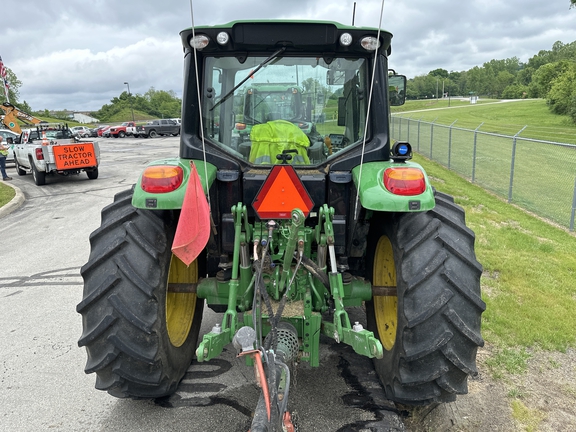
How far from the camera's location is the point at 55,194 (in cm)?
1309

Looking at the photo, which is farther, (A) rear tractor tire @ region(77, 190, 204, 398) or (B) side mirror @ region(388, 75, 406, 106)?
(B) side mirror @ region(388, 75, 406, 106)

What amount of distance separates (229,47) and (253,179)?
917mm

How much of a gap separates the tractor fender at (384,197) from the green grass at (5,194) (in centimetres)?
1126

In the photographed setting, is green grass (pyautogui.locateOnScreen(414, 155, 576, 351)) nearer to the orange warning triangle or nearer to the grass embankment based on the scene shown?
the grass embankment

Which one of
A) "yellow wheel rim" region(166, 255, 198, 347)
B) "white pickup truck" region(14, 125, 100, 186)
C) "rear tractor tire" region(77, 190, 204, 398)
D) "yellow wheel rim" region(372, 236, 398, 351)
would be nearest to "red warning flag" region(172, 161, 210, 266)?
"rear tractor tire" region(77, 190, 204, 398)

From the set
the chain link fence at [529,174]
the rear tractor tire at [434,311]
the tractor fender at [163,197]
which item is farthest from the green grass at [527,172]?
the tractor fender at [163,197]

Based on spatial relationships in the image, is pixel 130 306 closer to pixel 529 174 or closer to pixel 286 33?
pixel 286 33

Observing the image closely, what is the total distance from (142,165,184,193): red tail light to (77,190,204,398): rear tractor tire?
0.25 m

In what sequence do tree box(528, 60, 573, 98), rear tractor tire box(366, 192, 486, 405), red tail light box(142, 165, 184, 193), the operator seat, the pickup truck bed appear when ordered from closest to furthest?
1. rear tractor tire box(366, 192, 486, 405)
2. red tail light box(142, 165, 184, 193)
3. the operator seat
4. the pickup truck bed
5. tree box(528, 60, 573, 98)

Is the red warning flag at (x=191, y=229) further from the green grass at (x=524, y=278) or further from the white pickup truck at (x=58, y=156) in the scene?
the white pickup truck at (x=58, y=156)

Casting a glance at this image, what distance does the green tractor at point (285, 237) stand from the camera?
8.61 ft

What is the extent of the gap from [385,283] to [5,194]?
12.6m

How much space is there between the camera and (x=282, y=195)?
2.87 m

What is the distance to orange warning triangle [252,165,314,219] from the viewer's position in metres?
2.85
